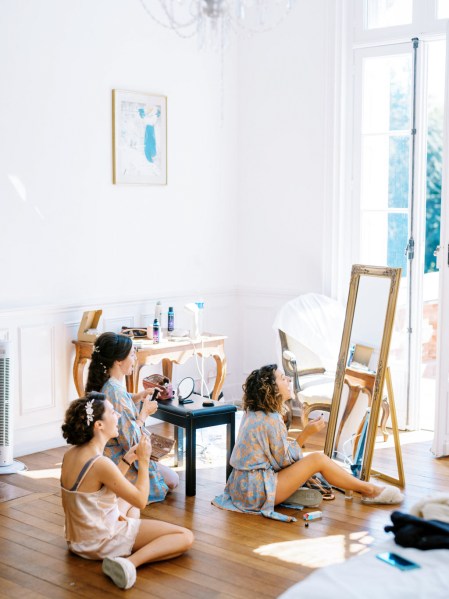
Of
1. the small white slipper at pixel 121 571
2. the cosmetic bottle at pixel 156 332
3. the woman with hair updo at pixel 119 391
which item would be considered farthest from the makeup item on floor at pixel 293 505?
the cosmetic bottle at pixel 156 332

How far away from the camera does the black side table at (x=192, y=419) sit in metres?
4.63

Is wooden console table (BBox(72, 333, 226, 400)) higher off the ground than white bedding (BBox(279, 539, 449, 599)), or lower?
higher

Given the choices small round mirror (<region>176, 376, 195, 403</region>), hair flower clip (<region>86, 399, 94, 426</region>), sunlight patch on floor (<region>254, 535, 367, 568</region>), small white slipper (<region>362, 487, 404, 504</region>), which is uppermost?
hair flower clip (<region>86, 399, 94, 426</region>)

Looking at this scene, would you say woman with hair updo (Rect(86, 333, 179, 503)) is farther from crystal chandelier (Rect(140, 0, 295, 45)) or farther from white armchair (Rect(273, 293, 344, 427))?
crystal chandelier (Rect(140, 0, 295, 45))

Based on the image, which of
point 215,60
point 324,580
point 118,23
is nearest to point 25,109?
point 118,23

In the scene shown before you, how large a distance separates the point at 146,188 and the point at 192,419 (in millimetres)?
2162

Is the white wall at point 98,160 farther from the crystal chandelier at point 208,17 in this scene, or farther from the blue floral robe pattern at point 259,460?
the blue floral robe pattern at point 259,460

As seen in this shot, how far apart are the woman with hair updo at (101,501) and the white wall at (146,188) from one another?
176 centimetres

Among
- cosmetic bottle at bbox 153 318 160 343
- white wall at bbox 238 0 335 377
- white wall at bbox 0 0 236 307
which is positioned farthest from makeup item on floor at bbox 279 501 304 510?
white wall at bbox 238 0 335 377

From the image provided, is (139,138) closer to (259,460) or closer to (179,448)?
(179,448)

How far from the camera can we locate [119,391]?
4.42 metres

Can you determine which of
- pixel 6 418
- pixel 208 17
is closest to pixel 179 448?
pixel 6 418

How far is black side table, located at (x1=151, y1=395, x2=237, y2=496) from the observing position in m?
4.63

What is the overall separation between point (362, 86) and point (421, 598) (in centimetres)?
437
